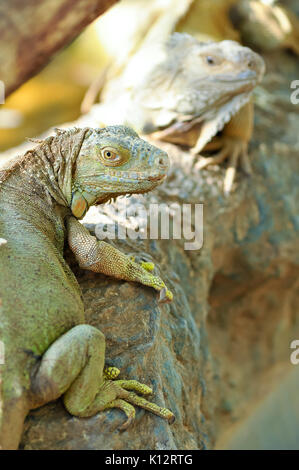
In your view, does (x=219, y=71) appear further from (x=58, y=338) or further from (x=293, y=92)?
(x=58, y=338)

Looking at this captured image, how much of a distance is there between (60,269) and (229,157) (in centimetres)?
305

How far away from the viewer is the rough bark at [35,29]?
436 cm

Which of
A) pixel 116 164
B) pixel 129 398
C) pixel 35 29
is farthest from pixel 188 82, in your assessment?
pixel 129 398

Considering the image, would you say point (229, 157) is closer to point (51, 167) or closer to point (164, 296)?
point (164, 296)

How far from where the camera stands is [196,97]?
5.07 metres

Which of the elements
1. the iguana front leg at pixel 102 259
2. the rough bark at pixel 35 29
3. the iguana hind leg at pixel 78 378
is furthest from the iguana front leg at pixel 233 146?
the iguana hind leg at pixel 78 378

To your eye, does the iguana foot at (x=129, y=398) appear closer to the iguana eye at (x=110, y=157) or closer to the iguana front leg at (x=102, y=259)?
the iguana front leg at (x=102, y=259)

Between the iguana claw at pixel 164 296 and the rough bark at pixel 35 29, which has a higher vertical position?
the rough bark at pixel 35 29

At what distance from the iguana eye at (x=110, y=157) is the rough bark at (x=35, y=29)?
2056mm

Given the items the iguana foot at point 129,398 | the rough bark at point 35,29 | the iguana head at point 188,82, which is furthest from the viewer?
the iguana head at point 188,82

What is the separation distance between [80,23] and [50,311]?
3037 mm

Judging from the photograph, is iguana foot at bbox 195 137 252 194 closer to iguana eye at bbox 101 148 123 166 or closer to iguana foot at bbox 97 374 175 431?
iguana eye at bbox 101 148 123 166

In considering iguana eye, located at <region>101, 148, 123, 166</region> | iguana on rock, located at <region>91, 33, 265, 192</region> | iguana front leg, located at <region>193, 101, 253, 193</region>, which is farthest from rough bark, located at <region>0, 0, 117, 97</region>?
iguana eye, located at <region>101, 148, 123, 166</region>

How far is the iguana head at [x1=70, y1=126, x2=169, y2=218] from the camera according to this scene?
3.00 metres
